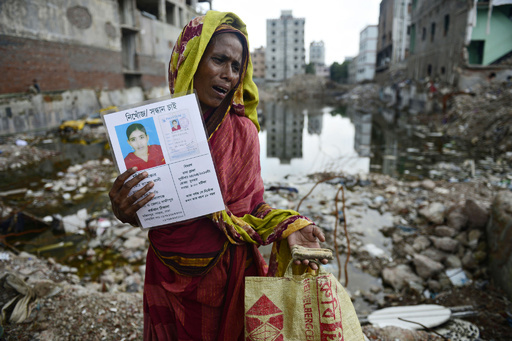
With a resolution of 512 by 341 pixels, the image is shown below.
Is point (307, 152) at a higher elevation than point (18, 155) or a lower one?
lower

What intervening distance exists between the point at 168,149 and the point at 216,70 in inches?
14.5

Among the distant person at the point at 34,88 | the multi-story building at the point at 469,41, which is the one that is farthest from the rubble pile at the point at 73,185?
the multi-story building at the point at 469,41

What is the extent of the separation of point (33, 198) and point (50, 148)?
4201 millimetres

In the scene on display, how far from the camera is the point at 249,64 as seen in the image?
4.20ft

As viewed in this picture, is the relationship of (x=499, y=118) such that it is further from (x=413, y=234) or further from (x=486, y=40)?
(x=486, y=40)

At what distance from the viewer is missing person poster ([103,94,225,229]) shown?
938 millimetres

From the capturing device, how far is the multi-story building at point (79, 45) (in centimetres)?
1035

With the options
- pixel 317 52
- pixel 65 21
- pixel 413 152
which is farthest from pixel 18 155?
pixel 317 52

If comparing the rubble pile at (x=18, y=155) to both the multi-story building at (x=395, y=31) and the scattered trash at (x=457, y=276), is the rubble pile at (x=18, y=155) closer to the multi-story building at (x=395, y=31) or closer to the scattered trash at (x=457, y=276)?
the scattered trash at (x=457, y=276)

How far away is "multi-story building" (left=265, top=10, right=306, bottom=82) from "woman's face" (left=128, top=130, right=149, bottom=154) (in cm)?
4901

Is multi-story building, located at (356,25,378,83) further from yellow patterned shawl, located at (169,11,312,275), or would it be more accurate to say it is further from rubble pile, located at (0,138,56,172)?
yellow patterned shawl, located at (169,11,312,275)

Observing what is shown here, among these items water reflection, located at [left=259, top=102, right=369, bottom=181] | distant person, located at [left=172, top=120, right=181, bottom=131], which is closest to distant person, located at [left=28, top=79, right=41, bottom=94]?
water reflection, located at [left=259, top=102, right=369, bottom=181]

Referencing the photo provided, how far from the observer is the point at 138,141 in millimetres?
945

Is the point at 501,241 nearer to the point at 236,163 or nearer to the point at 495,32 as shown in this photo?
the point at 236,163
